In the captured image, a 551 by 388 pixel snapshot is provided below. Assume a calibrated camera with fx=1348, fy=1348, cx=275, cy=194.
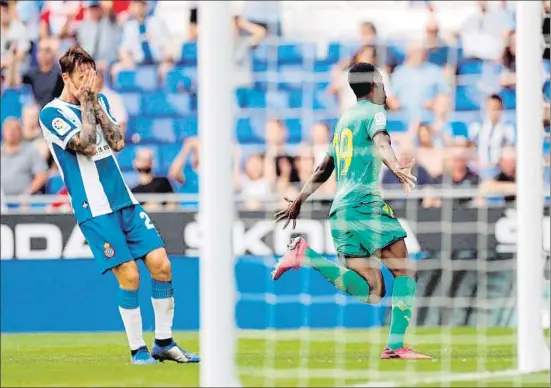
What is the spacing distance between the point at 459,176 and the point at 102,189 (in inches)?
145

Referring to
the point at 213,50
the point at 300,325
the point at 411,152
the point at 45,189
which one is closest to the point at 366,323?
the point at 300,325

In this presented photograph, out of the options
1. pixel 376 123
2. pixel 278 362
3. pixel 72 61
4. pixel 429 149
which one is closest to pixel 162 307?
pixel 72 61

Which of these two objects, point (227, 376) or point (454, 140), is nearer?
point (227, 376)

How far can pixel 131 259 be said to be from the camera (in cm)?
391

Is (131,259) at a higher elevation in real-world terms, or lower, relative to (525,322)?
higher

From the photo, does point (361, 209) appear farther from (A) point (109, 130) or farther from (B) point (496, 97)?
(B) point (496, 97)

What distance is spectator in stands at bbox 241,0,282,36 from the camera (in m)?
7.50

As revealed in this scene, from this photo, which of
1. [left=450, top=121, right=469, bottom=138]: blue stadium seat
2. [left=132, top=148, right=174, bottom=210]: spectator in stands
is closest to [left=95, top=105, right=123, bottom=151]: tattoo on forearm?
[left=132, top=148, right=174, bottom=210]: spectator in stands

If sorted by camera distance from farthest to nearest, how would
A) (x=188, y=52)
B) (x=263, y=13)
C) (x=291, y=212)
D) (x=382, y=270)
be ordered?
(x=188, y=52) < (x=263, y=13) < (x=291, y=212) < (x=382, y=270)

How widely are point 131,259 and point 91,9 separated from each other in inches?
172

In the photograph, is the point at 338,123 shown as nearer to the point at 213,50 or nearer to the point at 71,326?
the point at 213,50

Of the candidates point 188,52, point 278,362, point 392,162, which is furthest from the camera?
point 188,52

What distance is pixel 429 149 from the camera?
721cm

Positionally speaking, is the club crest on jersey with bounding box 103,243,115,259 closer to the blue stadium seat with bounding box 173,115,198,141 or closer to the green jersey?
the green jersey
